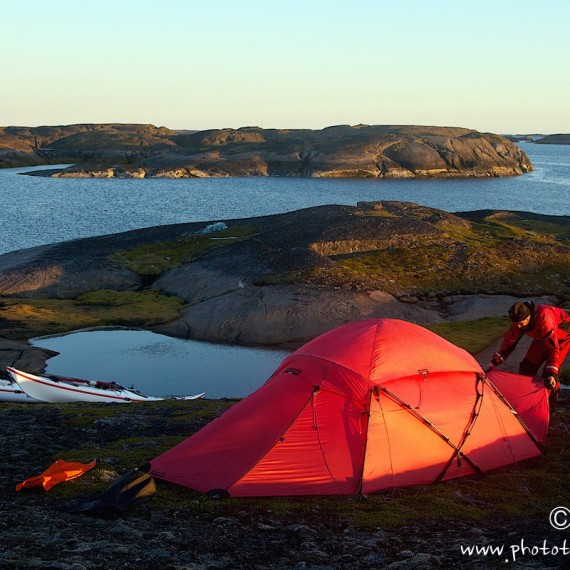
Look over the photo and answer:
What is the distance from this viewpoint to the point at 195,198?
12912cm

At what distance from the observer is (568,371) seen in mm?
27688

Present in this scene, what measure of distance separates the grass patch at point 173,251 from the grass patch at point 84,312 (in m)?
5.52

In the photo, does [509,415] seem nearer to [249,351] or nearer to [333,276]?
[249,351]

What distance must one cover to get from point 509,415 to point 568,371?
12.3m

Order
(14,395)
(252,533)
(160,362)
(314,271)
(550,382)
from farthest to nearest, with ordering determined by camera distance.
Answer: (314,271), (160,362), (14,395), (550,382), (252,533)

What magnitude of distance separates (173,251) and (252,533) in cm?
5072

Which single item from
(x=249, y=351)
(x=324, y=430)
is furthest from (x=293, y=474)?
(x=249, y=351)

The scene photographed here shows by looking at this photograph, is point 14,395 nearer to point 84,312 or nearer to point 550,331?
point 550,331

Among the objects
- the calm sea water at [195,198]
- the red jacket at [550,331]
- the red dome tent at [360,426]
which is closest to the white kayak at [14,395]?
the red dome tent at [360,426]

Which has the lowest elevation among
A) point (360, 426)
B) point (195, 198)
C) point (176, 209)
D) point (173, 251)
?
point (173, 251)

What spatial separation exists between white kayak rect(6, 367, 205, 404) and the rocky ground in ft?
39.7

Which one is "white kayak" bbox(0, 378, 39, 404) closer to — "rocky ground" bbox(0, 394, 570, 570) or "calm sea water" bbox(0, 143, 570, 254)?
"rocky ground" bbox(0, 394, 570, 570)

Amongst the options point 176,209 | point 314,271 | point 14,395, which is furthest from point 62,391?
point 176,209

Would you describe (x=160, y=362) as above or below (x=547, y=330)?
below
